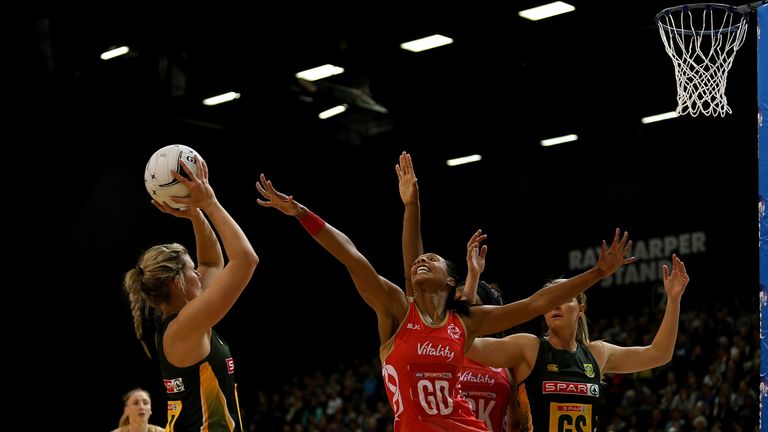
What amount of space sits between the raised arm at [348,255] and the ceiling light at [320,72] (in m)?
11.1

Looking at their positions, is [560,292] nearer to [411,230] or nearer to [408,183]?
[411,230]

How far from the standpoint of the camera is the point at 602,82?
1532cm

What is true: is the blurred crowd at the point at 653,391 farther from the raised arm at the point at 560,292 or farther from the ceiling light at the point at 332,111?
the raised arm at the point at 560,292

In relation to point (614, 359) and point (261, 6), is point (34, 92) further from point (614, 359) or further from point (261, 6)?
point (614, 359)

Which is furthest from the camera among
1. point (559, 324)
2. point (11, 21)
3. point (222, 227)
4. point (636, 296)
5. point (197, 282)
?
point (636, 296)

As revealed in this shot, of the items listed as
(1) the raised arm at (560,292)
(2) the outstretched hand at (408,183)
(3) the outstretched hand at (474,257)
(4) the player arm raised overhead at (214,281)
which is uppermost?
(4) the player arm raised overhead at (214,281)

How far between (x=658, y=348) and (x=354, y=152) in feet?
50.4

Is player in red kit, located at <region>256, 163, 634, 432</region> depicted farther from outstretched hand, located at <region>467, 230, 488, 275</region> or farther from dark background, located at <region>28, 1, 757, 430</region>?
dark background, located at <region>28, 1, 757, 430</region>

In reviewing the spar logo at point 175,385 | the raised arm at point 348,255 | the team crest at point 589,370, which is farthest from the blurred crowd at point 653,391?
the spar logo at point 175,385

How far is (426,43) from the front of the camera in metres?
14.2

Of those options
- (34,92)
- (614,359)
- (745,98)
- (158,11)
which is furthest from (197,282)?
(34,92)

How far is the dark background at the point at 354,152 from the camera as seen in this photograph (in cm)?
1471

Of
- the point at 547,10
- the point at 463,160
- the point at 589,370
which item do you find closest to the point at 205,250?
the point at 589,370

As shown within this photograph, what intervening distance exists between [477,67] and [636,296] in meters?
8.76
